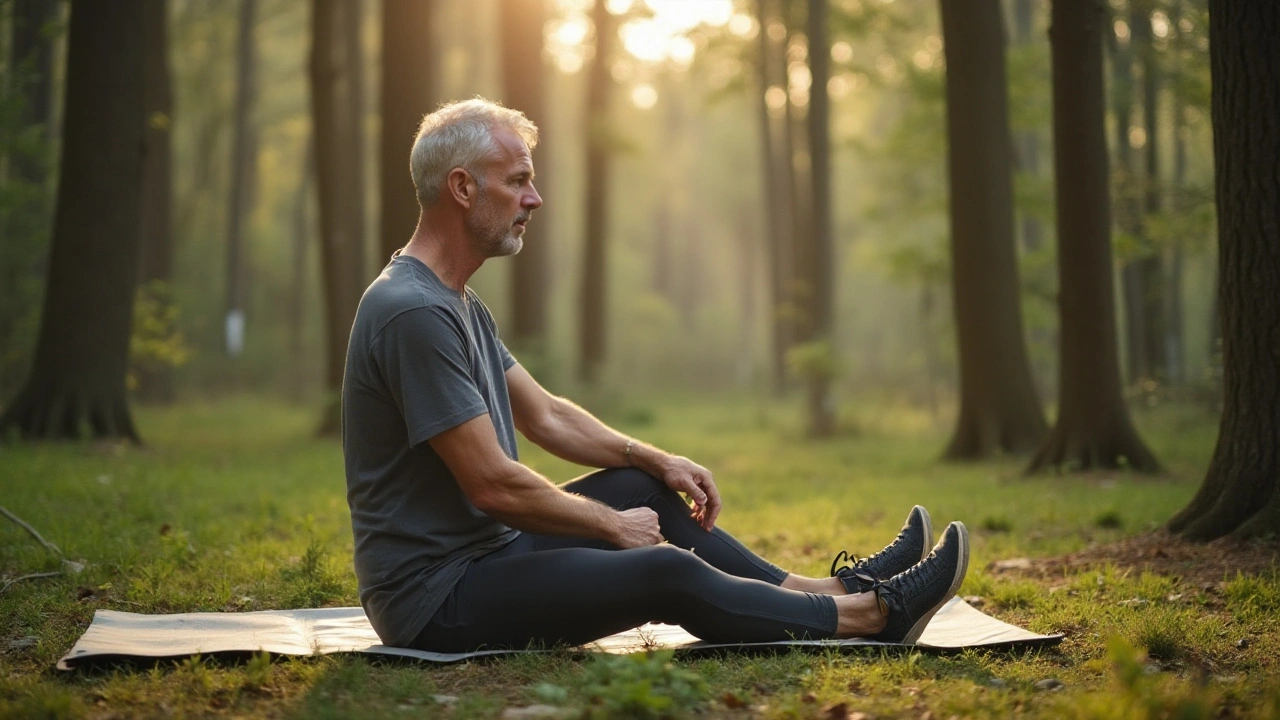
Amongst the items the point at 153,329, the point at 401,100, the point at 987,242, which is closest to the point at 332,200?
the point at 153,329

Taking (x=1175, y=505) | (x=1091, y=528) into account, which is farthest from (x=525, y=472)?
(x=1175, y=505)

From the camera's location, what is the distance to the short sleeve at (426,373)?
11.6 feet

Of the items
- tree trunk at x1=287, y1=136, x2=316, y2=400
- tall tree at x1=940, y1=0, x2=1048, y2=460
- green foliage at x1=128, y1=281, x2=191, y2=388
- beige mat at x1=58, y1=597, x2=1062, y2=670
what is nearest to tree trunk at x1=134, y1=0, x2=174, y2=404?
green foliage at x1=128, y1=281, x2=191, y2=388

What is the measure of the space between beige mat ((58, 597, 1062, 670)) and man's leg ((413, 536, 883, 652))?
0.23ft

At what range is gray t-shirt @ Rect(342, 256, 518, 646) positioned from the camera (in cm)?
359

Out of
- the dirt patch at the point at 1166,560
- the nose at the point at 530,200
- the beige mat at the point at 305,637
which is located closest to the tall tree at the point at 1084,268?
the dirt patch at the point at 1166,560

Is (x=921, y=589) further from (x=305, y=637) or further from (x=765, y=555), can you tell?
(x=765, y=555)

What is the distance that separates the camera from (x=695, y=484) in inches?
166

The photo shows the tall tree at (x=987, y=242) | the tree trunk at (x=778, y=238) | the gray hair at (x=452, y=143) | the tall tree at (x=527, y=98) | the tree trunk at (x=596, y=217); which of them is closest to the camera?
the gray hair at (x=452, y=143)

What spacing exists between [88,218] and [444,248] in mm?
8099

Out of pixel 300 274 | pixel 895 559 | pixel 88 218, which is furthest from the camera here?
pixel 300 274

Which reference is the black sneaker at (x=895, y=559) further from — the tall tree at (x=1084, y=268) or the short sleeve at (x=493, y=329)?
the tall tree at (x=1084, y=268)

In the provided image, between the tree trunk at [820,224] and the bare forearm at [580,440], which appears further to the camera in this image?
the tree trunk at [820,224]

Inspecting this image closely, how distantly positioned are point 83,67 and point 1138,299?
13653 mm
